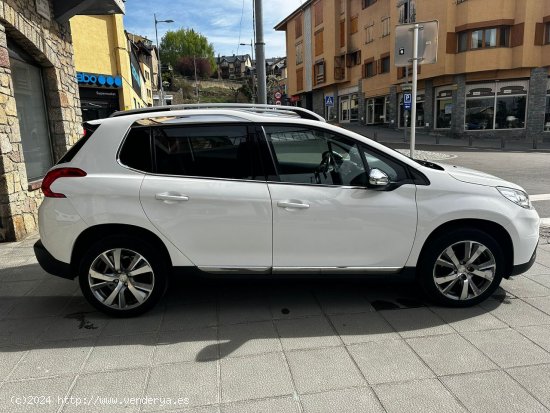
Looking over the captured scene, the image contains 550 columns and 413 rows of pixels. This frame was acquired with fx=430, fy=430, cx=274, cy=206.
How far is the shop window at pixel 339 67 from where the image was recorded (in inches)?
1643

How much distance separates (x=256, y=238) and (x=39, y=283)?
2.68 meters

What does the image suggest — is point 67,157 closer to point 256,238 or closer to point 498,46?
point 256,238

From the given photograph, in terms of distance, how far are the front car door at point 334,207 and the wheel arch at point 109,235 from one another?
977 millimetres

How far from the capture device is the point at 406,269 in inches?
146

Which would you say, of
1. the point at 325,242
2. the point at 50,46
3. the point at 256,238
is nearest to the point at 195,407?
the point at 256,238

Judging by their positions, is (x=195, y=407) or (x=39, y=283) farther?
(x=39, y=283)

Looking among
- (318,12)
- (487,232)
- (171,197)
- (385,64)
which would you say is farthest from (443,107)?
(171,197)

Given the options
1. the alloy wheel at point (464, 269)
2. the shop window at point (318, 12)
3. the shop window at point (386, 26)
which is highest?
the shop window at point (318, 12)

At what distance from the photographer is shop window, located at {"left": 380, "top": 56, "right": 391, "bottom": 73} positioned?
34300mm

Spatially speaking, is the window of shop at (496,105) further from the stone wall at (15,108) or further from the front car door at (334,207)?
the front car door at (334,207)

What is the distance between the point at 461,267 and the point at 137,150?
2.95 metres

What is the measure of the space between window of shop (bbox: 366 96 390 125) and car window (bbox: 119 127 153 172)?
116 ft

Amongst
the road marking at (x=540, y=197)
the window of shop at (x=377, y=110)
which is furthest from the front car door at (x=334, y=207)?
the window of shop at (x=377, y=110)

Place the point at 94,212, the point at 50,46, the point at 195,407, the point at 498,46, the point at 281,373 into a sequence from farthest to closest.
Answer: the point at 498,46
the point at 50,46
the point at 94,212
the point at 281,373
the point at 195,407
